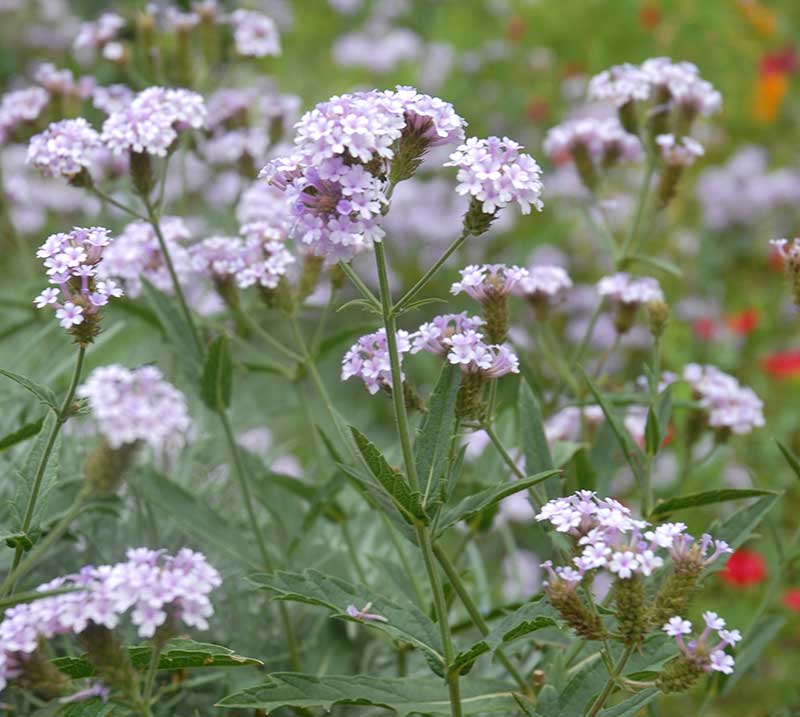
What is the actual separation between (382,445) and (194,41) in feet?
3.54

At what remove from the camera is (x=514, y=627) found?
3.71 ft

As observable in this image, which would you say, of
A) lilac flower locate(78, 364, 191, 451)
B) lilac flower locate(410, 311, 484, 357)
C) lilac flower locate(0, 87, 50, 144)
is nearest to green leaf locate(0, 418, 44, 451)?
lilac flower locate(78, 364, 191, 451)

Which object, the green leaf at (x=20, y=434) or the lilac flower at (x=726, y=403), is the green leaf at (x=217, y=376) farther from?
the lilac flower at (x=726, y=403)

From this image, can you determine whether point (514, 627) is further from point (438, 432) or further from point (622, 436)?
point (622, 436)

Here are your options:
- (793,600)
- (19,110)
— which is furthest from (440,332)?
(793,600)

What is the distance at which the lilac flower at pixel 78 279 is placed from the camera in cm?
116

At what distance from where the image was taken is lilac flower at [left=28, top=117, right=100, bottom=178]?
1.43 metres

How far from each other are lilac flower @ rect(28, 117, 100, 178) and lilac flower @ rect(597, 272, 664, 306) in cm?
80

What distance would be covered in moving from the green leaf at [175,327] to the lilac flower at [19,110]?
470mm

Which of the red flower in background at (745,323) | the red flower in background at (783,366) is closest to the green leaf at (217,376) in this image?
the red flower in background at (783,366)

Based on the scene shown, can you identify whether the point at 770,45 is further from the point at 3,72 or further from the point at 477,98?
the point at 3,72

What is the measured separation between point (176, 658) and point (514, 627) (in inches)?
14.3

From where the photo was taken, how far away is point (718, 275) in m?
3.67

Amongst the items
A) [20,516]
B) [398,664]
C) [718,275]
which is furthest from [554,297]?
[718,275]
